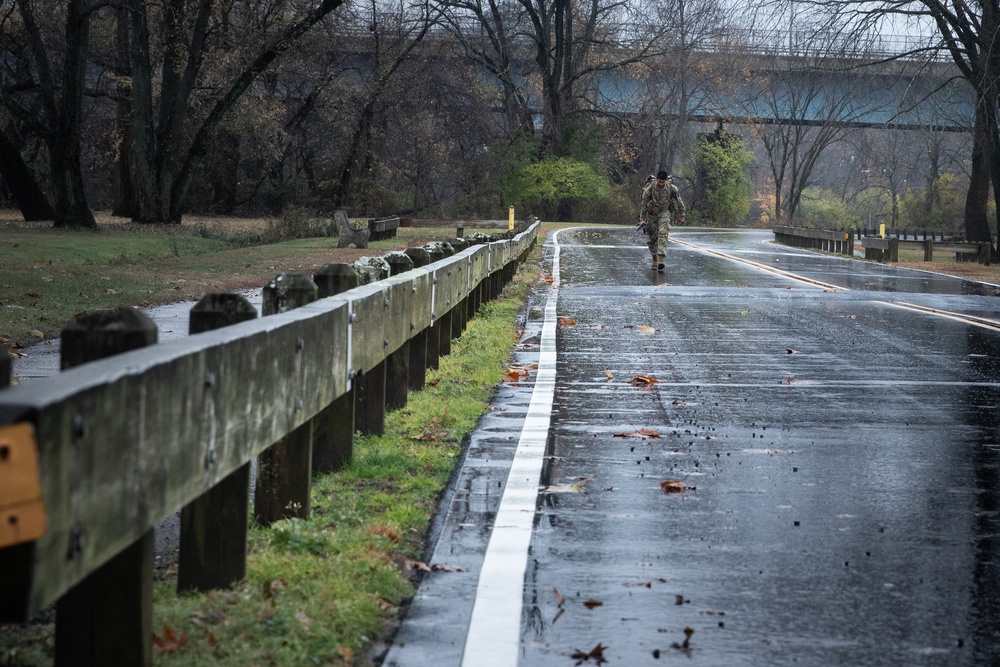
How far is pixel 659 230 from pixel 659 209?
457 mm

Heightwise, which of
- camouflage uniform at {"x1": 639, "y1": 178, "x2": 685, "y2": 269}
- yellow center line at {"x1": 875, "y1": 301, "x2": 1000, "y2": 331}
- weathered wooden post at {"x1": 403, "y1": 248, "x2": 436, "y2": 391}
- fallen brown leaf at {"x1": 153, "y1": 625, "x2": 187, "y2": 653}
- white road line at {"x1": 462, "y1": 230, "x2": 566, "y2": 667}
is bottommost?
white road line at {"x1": 462, "y1": 230, "x2": 566, "y2": 667}

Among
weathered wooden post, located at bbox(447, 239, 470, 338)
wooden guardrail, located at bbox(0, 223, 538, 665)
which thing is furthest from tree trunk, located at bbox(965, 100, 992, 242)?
wooden guardrail, located at bbox(0, 223, 538, 665)

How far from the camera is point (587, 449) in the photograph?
8.72 metres

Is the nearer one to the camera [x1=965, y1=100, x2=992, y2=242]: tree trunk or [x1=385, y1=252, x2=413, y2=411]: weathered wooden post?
[x1=385, y1=252, x2=413, y2=411]: weathered wooden post

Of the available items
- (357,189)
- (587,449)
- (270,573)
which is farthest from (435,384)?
(357,189)

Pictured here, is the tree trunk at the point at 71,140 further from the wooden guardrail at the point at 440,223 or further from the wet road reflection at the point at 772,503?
the wet road reflection at the point at 772,503

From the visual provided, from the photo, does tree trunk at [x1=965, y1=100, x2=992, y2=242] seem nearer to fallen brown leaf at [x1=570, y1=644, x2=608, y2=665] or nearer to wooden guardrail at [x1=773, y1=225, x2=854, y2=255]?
wooden guardrail at [x1=773, y1=225, x2=854, y2=255]

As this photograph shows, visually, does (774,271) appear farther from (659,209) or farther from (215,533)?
(215,533)

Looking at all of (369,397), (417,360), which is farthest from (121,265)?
(369,397)

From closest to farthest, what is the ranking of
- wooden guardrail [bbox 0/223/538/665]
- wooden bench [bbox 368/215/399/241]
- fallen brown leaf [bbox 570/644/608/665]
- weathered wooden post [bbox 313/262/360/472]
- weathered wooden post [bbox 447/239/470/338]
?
wooden guardrail [bbox 0/223/538/665]
fallen brown leaf [bbox 570/644/608/665]
weathered wooden post [bbox 313/262/360/472]
weathered wooden post [bbox 447/239/470/338]
wooden bench [bbox 368/215/399/241]

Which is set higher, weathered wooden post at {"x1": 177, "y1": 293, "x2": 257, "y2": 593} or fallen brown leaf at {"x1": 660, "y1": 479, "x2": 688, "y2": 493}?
weathered wooden post at {"x1": 177, "y1": 293, "x2": 257, "y2": 593}

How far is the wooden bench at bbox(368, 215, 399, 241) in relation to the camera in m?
39.0

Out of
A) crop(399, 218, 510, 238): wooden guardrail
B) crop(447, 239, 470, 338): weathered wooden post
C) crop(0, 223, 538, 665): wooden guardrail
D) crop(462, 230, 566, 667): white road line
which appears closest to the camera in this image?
crop(0, 223, 538, 665): wooden guardrail

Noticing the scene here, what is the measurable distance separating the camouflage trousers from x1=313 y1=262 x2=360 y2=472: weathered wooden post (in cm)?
2189
